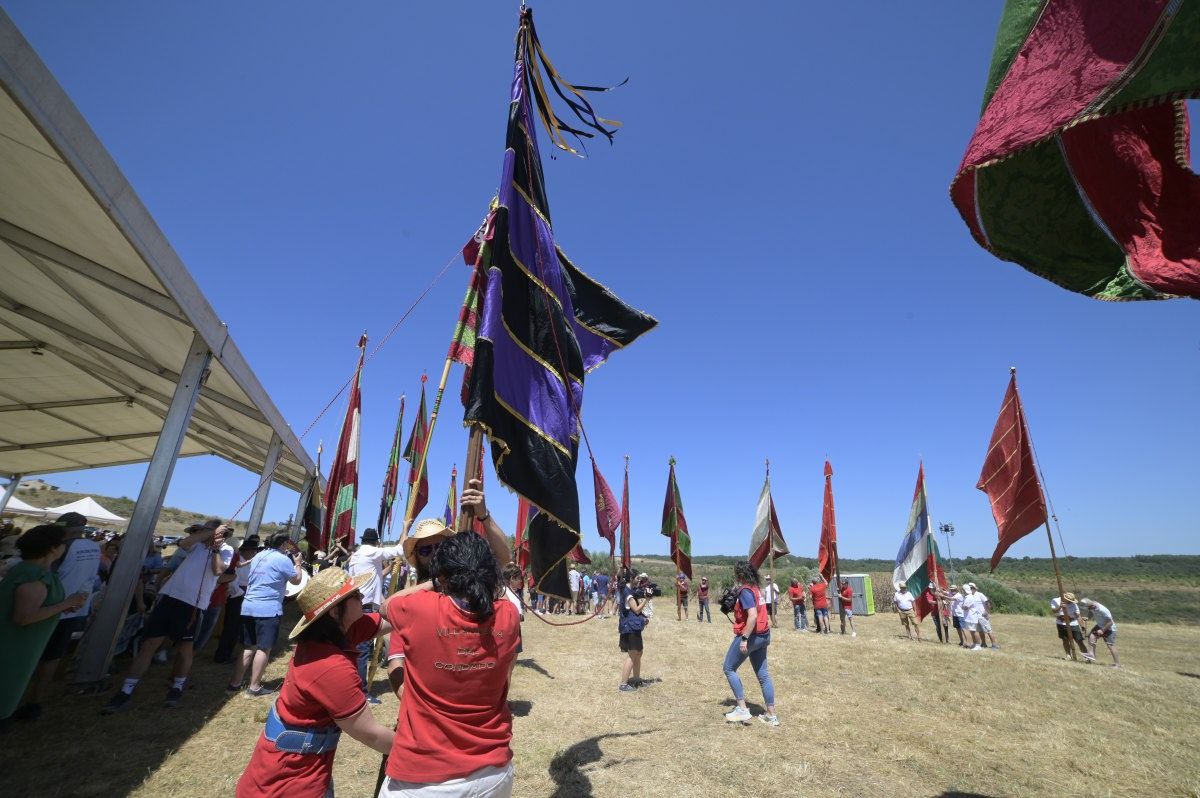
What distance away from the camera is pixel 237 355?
7246 mm

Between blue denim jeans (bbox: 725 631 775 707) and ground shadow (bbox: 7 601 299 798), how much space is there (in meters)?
5.45

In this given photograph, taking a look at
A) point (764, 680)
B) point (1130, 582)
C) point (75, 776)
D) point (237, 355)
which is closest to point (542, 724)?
point (764, 680)

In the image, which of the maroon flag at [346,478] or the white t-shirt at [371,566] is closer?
the white t-shirt at [371,566]

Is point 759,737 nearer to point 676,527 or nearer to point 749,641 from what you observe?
point 749,641

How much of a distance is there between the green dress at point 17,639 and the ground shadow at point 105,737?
0.70m

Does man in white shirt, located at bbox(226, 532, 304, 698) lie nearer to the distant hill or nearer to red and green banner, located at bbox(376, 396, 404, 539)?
red and green banner, located at bbox(376, 396, 404, 539)

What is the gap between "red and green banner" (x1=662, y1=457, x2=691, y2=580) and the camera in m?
16.3

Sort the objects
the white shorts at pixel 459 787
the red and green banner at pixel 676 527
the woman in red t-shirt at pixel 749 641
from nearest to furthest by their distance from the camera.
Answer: the white shorts at pixel 459 787 → the woman in red t-shirt at pixel 749 641 → the red and green banner at pixel 676 527


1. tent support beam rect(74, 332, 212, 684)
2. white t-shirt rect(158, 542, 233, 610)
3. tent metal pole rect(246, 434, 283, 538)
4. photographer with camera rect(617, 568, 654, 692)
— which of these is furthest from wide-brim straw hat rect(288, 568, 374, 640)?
tent metal pole rect(246, 434, 283, 538)

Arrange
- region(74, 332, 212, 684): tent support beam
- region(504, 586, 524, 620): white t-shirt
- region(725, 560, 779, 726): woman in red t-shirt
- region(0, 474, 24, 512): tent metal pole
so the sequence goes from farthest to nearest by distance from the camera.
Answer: region(0, 474, 24, 512): tent metal pole < region(725, 560, 779, 726): woman in red t-shirt < region(74, 332, 212, 684): tent support beam < region(504, 586, 524, 620): white t-shirt

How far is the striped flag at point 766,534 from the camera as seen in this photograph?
16.4 m

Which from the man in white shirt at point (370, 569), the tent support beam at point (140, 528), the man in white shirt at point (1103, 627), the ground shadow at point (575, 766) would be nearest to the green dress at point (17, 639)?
the tent support beam at point (140, 528)

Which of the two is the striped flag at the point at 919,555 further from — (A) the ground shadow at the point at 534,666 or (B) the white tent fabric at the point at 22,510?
(B) the white tent fabric at the point at 22,510

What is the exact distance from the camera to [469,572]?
2.22 metres
